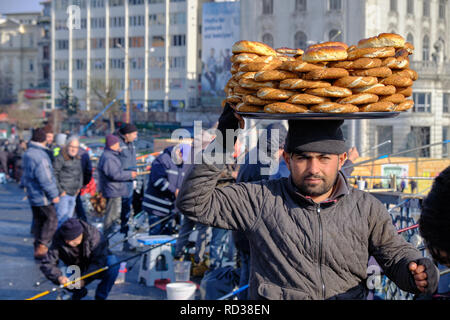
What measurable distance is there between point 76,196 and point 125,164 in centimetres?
113

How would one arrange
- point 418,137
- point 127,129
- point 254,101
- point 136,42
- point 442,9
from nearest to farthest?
point 254,101 → point 127,129 → point 418,137 → point 442,9 → point 136,42

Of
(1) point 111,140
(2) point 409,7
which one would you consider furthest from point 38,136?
(2) point 409,7

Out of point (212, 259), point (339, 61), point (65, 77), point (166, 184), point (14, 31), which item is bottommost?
point (212, 259)

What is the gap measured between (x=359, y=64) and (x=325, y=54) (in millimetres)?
162

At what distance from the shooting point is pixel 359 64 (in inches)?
117

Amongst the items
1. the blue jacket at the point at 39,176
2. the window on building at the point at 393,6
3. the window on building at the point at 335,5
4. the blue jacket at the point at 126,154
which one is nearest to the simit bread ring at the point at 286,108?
the blue jacket at the point at 39,176

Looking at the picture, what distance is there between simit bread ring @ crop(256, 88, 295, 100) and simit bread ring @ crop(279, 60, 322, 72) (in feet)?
0.37

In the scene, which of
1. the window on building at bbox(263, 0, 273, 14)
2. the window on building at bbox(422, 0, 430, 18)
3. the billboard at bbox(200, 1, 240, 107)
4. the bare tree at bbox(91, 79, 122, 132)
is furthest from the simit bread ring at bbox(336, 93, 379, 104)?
the billboard at bbox(200, 1, 240, 107)

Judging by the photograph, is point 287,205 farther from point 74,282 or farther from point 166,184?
point 166,184

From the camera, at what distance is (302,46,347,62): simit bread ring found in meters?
2.96

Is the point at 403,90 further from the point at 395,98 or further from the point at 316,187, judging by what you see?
Result: the point at 316,187

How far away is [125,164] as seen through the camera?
1055cm

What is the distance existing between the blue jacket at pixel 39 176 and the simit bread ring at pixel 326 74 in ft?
24.3

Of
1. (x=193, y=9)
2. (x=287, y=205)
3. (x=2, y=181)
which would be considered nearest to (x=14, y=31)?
(x=193, y=9)
